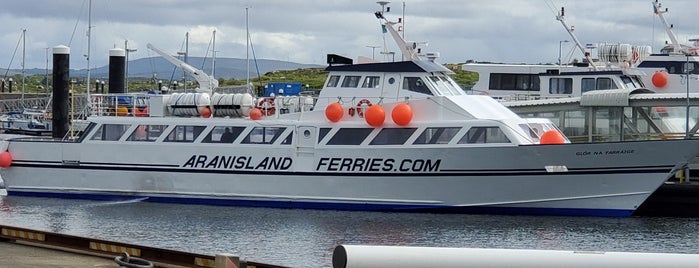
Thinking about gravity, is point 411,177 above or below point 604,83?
below

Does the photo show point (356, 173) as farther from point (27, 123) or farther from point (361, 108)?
point (27, 123)

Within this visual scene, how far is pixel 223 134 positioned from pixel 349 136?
10.5 feet

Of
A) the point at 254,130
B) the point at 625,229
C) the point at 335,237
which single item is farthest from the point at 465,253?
the point at 254,130

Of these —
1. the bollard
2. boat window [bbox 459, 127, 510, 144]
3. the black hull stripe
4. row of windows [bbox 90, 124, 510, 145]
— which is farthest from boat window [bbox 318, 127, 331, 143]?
the bollard

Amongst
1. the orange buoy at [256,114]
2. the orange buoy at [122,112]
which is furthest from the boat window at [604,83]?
the orange buoy at [122,112]

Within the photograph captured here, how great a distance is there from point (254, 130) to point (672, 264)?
708 inches

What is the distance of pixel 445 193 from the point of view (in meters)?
29.0

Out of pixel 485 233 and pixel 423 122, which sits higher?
pixel 423 122

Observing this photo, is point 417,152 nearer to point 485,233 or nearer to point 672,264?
point 485,233

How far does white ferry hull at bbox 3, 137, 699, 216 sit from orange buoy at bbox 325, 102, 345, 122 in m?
0.78

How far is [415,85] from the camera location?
29.9 m

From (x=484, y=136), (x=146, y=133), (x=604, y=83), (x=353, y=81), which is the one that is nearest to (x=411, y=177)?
(x=484, y=136)

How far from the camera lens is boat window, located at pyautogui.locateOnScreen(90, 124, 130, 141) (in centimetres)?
3136

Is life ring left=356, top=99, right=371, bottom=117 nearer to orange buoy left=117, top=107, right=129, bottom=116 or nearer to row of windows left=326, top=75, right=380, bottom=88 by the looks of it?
row of windows left=326, top=75, right=380, bottom=88
